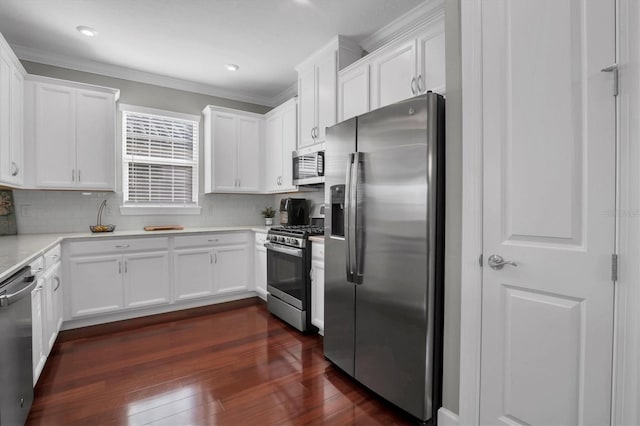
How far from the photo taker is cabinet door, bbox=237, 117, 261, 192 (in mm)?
4238

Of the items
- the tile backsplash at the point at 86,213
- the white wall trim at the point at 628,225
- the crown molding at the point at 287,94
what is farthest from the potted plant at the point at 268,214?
the white wall trim at the point at 628,225

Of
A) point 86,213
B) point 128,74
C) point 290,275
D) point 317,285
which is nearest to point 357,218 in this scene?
point 317,285

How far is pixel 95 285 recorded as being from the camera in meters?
3.09

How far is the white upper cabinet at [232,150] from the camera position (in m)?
4.06

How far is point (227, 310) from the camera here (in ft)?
12.4

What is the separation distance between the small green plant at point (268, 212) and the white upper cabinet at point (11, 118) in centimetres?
258

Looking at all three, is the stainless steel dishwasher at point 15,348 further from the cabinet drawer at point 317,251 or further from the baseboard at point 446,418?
the baseboard at point 446,418

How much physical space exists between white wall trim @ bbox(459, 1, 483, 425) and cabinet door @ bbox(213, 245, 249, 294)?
114 inches

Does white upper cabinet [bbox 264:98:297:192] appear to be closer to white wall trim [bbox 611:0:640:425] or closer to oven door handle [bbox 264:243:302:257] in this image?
oven door handle [bbox 264:243:302:257]

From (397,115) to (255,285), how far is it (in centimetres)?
292

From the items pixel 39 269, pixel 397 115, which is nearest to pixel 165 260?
pixel 39 269

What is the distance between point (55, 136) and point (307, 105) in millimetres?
2494

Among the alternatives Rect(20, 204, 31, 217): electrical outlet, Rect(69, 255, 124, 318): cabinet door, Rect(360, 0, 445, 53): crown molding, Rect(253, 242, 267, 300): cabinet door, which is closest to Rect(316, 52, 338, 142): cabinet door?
Rect(360, 0, 445, 53): crown molding

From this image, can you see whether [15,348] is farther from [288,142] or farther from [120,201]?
[288,142]
